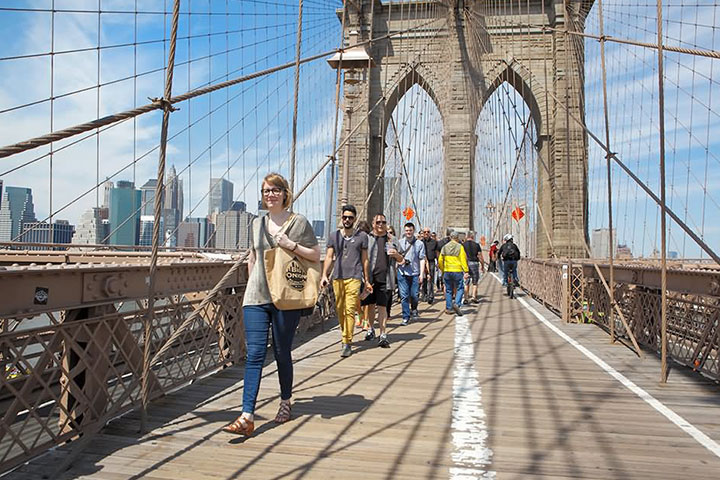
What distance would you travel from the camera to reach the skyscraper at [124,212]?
8.12 m

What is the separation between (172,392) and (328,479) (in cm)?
170

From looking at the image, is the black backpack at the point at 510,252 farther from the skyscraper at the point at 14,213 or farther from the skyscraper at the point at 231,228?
the skyscraper at the point at 14,213

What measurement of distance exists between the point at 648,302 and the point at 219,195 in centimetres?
800

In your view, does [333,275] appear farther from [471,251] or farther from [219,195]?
[219,195]

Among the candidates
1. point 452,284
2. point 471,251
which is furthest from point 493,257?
point 452,284

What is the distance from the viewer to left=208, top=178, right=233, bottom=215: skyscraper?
970 centimetres

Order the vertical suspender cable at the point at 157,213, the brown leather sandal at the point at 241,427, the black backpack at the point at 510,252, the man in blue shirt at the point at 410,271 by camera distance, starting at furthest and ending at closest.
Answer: the black backpack at the point at 510,252 → the man in blue shirt at the point at 410,271 → the vertical suspender cable at the point at 157,213 → the brown leather sandal at the point at 241,427

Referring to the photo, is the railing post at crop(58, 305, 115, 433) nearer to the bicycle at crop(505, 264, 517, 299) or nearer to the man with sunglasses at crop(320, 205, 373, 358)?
the man with sunglasses at crop(320, 205, 373, 358)

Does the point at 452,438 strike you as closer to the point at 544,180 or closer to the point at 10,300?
the point at 10,300

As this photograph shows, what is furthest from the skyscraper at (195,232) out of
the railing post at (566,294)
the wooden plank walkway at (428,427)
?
the railing post at (566,294)

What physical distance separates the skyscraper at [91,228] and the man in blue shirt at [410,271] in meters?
4.44

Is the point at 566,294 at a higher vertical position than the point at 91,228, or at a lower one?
lower

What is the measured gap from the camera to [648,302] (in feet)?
17.2

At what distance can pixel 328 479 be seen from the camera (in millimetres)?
2250
